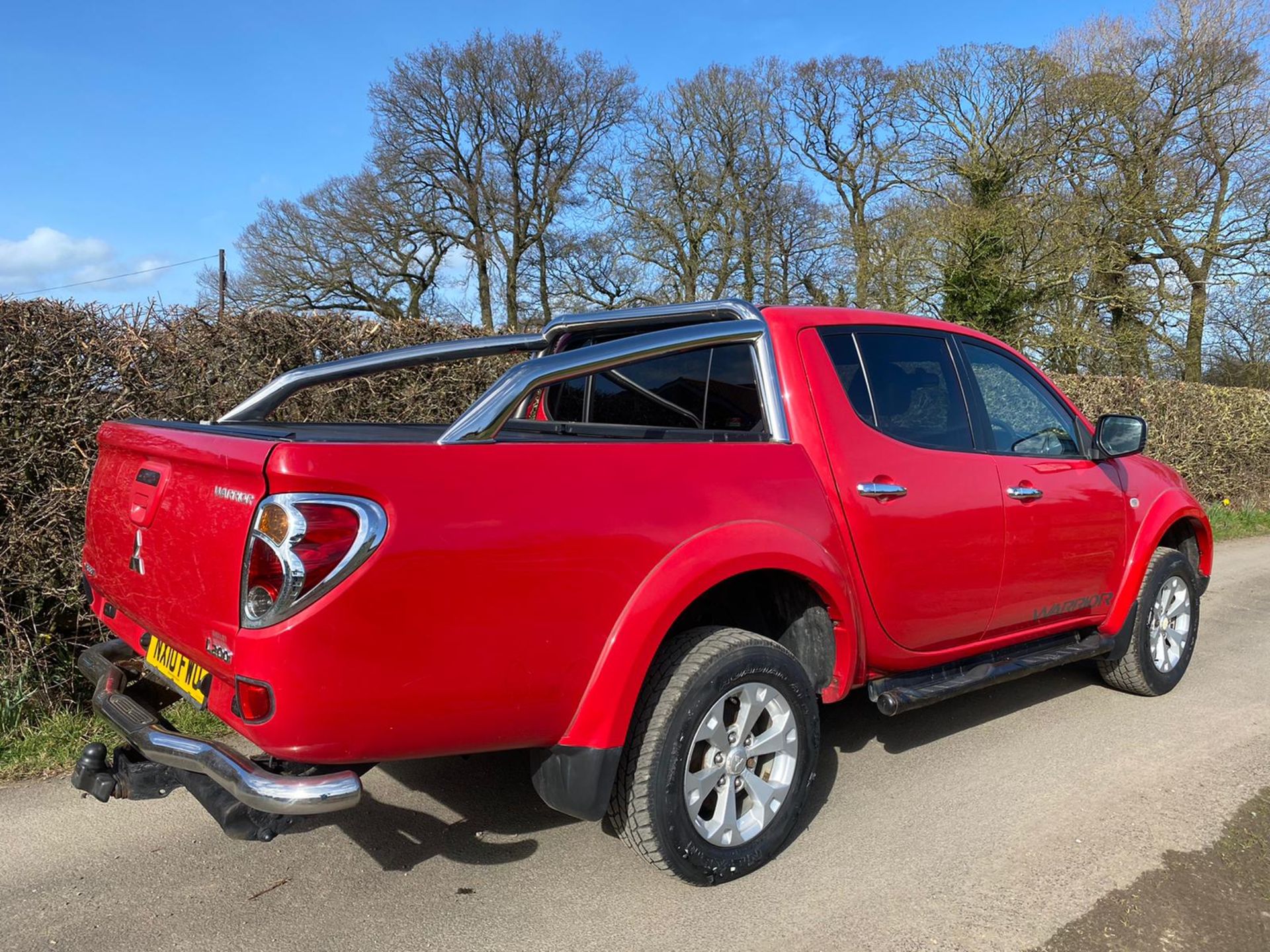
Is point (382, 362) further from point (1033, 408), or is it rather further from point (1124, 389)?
point (1124, 389)

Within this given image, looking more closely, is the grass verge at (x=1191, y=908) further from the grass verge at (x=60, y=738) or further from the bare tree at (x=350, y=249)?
the bare tree at (x=350, y=249)

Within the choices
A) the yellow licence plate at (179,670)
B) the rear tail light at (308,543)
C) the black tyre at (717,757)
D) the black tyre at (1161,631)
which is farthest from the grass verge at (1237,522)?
the yellow licence plate at (179,670)

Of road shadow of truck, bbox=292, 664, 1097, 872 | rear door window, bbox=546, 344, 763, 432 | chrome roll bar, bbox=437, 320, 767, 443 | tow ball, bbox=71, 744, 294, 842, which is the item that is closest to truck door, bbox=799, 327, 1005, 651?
Answer: rear door window, bbox=546, 344, 763, 432

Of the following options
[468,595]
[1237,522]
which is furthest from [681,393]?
[1237,522]

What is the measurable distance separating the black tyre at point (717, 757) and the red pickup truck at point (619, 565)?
10 millimetres

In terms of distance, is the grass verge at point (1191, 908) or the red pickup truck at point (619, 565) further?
the grass verge at point (1191, 908)

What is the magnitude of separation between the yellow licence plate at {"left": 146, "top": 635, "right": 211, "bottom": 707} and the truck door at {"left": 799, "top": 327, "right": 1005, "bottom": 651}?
2129mm

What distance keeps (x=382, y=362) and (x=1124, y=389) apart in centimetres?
1117

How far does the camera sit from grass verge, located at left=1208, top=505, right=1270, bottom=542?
12.1 meters

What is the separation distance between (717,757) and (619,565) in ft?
2.56

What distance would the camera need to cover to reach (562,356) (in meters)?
2.77

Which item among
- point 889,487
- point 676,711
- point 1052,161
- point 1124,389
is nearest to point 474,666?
point 676,711

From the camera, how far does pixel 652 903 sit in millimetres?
2908

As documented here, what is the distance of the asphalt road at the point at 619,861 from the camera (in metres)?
2.73
